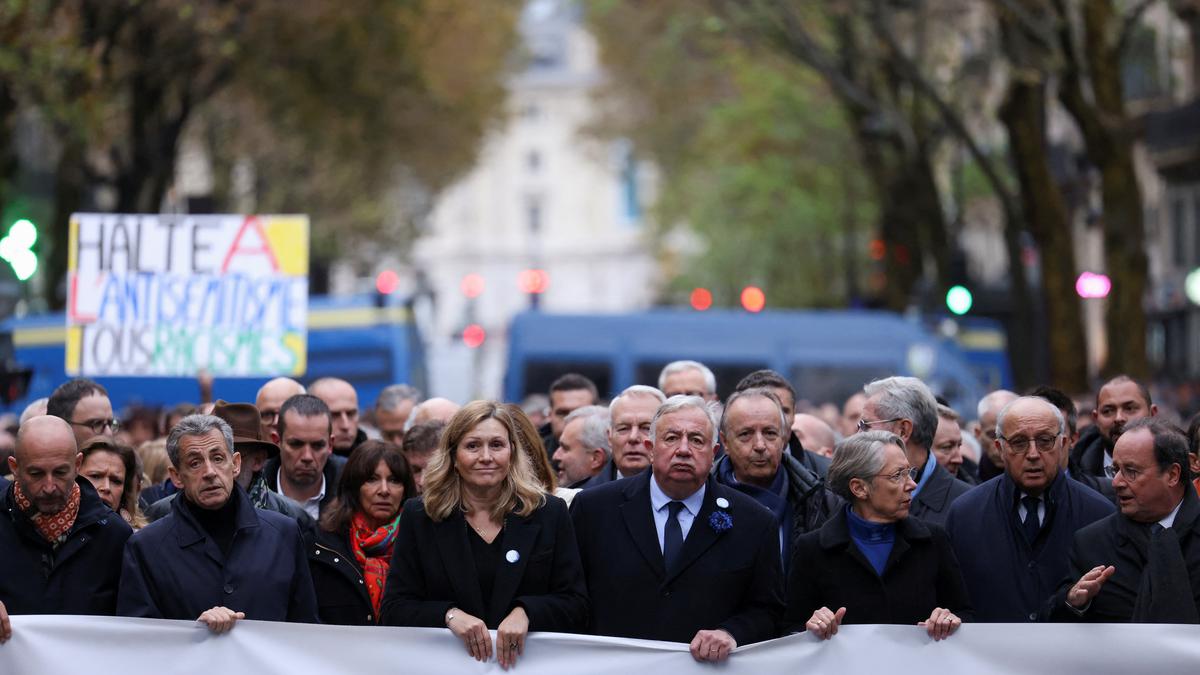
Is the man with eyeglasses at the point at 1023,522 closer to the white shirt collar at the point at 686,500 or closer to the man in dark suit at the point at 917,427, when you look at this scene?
the man in dark suit at the point at 917,427

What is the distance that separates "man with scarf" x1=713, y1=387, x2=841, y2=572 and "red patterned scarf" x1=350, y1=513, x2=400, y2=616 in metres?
1.27

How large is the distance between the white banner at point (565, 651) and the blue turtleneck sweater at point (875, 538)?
248 mm

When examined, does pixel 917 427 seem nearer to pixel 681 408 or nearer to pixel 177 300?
pixel 681 408

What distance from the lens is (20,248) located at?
47.6ft

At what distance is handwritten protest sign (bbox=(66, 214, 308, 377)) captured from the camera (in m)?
12.7

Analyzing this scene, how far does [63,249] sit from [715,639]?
21.1 m

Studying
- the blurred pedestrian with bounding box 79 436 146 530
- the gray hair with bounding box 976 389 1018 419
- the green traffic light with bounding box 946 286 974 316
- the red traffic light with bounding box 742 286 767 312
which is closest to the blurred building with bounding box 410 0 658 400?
the red traffic light with bounding box 742 286 767 312

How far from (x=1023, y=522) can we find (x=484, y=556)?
198cm

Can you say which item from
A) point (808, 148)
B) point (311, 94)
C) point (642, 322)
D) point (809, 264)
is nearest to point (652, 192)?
point (809, 264)

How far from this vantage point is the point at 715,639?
23.5 ft

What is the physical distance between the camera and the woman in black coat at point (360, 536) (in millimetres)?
7969

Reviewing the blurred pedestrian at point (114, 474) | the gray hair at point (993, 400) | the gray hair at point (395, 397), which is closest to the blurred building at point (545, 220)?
the gray hair at point (395, 397)

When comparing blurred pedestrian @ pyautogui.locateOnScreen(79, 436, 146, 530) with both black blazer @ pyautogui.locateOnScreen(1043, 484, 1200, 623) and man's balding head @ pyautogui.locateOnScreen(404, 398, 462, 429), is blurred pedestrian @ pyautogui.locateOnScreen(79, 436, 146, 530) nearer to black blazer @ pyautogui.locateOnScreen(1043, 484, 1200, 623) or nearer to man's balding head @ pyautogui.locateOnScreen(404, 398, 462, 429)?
man's balding head @ pyautogui.locateOnScreen(404, 398, 462, 429)

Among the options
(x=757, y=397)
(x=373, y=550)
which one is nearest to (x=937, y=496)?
(x=757, y=397)
